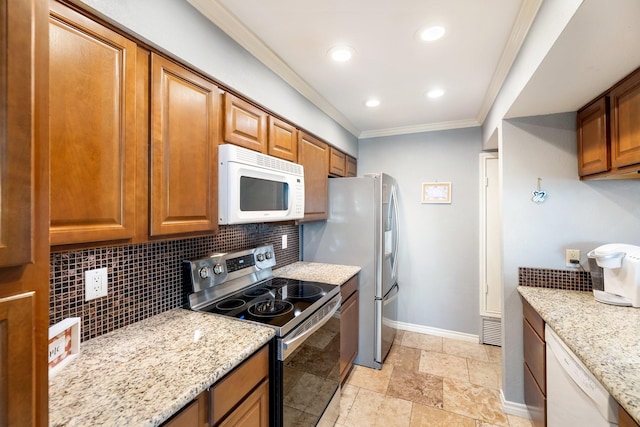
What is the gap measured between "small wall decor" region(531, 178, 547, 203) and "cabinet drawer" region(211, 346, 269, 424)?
2.04m

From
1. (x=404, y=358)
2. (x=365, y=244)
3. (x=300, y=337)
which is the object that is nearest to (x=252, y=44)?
(x=300, y=337)

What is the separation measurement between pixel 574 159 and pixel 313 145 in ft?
6.27

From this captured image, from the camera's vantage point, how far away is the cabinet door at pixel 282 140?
1889 mm

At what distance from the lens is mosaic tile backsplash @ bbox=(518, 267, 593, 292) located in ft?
6.16

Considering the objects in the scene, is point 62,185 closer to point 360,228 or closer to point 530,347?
point 360,228

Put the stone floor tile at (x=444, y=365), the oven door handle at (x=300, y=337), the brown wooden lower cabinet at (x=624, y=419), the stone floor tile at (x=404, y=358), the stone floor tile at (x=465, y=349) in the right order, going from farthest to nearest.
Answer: the stone floor tile at (x=465, y=349)
the stone floor tile at (x=404, y=358)
the stone floor tile at (x=444, y=365)
the oven door handle at (x=300, y=337)
the brown wooden lower cabinet at (x=624, y=419)

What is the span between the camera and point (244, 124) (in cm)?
164

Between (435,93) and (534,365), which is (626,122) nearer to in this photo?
(435,93)

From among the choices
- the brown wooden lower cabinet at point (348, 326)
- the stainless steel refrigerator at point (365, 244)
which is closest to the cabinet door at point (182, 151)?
the brown wooden lower cabinet at point (348, 326)

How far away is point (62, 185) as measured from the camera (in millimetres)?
877

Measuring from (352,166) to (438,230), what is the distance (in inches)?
49.7

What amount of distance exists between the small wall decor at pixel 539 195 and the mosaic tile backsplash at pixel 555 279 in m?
0.49

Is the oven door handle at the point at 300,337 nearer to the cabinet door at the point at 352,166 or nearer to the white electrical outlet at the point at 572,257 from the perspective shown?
the white electrical outlet at the point at 572,257

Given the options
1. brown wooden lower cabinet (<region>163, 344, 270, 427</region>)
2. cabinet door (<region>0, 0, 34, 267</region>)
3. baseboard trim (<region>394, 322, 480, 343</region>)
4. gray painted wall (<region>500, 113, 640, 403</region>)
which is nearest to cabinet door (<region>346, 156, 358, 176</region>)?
gray painted wall (<region>500, 113, 640, 403</region>)
